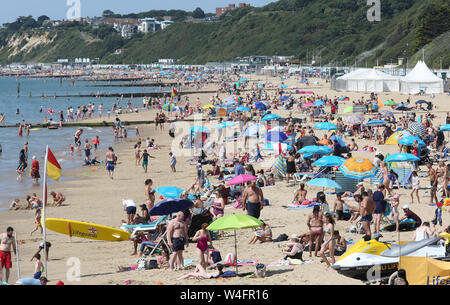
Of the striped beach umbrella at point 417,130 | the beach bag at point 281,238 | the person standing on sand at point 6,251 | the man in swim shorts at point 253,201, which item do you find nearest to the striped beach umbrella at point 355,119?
the striped beach umbrella at point 417,130

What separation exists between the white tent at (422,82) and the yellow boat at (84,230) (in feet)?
131

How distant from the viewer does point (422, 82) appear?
1887 inches

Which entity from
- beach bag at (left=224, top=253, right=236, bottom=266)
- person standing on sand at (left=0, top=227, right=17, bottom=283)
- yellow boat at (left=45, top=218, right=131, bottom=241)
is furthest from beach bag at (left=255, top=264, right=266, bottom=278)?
person standing on sand at (left=0, top=227, right=17, bottom=283)

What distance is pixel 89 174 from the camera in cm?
2441

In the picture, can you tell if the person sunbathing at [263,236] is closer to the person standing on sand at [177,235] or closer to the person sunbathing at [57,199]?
the person standing on sand at [177,235]

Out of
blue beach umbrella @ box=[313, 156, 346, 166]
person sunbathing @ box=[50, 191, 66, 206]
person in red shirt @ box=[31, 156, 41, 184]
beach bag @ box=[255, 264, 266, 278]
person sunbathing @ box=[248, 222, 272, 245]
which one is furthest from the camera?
person in red shirt @ box=[31, 156, 41, 184]

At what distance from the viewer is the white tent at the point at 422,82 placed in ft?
158

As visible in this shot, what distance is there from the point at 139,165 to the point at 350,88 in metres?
32.9

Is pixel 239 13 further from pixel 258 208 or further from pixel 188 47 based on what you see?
pixel 258 208

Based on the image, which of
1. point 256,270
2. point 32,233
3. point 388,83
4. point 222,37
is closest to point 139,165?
point 32,233

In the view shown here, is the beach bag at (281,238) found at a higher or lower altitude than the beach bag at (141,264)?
higher

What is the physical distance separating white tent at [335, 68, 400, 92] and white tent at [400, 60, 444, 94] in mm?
1620

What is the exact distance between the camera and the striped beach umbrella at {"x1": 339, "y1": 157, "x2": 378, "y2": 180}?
15227 millimetres

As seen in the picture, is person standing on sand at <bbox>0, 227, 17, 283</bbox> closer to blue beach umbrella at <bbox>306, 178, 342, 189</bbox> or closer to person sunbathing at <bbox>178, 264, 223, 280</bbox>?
person sunbathing at <bbox>178, 264, 223, 280</bbox>
